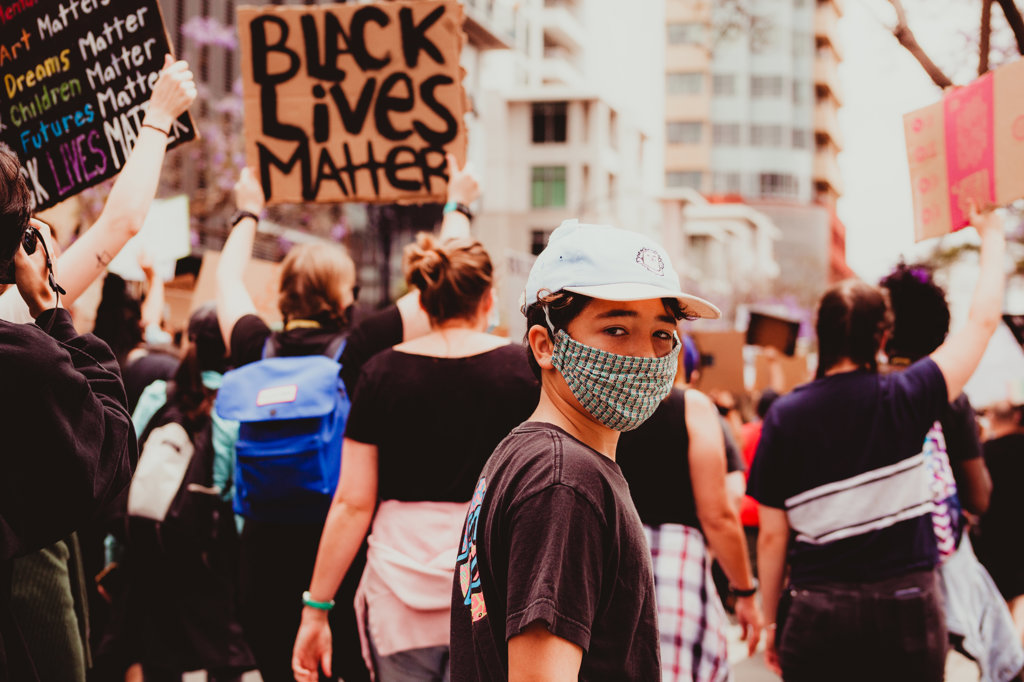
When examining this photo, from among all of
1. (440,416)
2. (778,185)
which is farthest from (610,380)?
(778,185)

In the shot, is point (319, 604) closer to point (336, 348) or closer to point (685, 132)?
point (336, 348)

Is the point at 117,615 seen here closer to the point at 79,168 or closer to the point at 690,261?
the point at 79,168

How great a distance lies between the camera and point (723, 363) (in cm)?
1098

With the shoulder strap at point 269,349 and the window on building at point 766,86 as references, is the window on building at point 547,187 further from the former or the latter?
the shoulder strap at point 269,349

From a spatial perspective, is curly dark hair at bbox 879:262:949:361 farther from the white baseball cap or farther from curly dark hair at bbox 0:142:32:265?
curly dark hair at bbox 0:142:32:265

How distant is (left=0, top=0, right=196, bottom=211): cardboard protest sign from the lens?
12.3 ft

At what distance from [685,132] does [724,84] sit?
4.72 m

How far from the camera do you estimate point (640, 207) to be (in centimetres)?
6600

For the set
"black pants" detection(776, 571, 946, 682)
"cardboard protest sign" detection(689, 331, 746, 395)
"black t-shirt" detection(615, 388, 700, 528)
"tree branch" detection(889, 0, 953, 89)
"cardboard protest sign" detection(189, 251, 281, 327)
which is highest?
"tree branch" detection(889, 0, 953, 89)

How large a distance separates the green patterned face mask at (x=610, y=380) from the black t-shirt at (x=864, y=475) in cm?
180

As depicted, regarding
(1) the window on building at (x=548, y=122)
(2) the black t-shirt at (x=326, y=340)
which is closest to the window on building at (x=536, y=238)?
(1) the window on building at (x=548, y=122)

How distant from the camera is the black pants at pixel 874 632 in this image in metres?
3.58

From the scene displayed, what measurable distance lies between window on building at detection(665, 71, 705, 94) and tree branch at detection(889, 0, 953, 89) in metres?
78.8

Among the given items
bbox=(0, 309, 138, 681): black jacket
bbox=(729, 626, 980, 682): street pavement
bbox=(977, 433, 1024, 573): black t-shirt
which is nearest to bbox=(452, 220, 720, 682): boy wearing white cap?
bbox=(0, 309, 138, 681): black jacket
